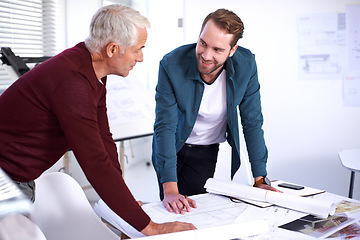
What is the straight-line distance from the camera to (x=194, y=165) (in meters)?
1.91

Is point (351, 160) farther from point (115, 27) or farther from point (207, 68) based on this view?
point (115, 27)

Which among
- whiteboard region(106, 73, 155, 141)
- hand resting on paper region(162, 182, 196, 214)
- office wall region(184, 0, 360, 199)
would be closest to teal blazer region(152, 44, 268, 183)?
hand resting on paper region(162, 182, 196, 214)

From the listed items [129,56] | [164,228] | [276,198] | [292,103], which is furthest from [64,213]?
[292,103]

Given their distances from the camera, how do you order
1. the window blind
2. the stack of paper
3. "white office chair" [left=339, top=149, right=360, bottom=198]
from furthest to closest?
the window blind < "white office chair" [left=339, top=149, right=360, bottom=198] < the stack of paper

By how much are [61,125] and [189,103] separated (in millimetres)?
802

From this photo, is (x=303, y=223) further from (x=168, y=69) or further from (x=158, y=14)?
(x=158, y=14)

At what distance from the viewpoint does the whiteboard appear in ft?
9.25

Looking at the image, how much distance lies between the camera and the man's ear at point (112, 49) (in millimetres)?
1136

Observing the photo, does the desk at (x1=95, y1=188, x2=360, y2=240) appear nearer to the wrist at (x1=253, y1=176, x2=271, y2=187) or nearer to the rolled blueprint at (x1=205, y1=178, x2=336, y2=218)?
the rolled blueprint at (x1=205, y1=178, x2=336, y2=218)

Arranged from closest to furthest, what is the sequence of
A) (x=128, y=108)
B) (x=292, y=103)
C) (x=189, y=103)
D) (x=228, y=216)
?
(x=228, y=216)
(x=189, y=103)
(x=128, y=108)
(x=292, y=103)

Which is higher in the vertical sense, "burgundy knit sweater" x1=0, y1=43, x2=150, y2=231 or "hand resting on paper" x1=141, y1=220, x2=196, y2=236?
"burgundy knit sweater" x1=0, y1=43, x2=150, y2=231

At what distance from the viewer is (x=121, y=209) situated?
106 centimetres

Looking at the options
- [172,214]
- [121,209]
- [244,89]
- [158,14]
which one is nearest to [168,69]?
[244,89]

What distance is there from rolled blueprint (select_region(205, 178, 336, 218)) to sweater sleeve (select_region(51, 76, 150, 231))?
0.47m
